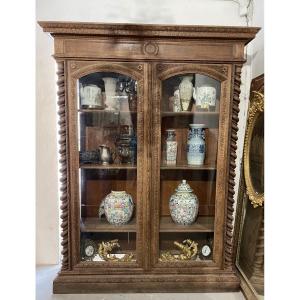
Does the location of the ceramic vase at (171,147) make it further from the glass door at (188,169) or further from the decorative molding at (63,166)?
the decorative molding at (63,166)

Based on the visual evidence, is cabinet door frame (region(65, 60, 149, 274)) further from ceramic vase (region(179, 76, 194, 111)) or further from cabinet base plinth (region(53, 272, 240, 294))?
ceramic vase (region(179, 76, 194, 111))

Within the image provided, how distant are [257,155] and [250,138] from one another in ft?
0.34

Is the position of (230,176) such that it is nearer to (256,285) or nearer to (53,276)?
(256,285)

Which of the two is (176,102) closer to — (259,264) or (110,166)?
(110,166)

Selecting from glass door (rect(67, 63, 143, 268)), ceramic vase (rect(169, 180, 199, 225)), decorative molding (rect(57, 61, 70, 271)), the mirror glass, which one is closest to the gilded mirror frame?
the mirror glass

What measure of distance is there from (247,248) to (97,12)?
125 cm

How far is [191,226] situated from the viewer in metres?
1.29

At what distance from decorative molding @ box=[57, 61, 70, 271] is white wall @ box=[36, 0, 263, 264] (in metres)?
0.13
